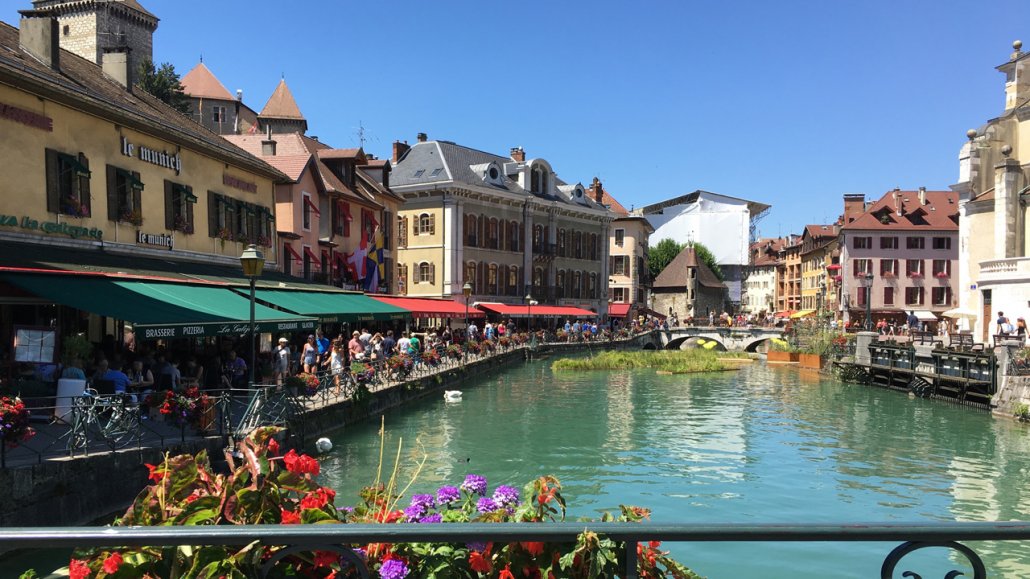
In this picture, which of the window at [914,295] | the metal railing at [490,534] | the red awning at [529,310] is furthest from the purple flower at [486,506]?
the window at [914,295]

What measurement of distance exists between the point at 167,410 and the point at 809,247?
84.8 meters

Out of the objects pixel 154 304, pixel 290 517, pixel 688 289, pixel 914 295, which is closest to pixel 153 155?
pixel 154 304

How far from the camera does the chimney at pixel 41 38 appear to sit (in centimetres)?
1733

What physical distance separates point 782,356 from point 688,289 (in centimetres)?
3150

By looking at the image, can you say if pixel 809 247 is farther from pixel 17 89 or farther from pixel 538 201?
pixel 17 89

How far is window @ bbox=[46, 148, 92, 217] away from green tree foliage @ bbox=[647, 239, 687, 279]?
75.1 metres

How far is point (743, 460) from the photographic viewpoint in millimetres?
17891

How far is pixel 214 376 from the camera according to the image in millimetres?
17312

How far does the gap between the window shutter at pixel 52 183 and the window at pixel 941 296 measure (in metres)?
65.9

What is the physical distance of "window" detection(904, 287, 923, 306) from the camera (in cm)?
6475

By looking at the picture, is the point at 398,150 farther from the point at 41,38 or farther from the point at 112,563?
the point at 112,563

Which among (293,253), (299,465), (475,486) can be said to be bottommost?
(475,486)

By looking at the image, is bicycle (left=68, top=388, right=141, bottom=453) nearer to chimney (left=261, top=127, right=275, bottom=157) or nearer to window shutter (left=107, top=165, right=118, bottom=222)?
window shutter (left=107, top=165, right=118, bottom=222)

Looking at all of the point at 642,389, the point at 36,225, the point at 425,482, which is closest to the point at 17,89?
the point at 36,225
